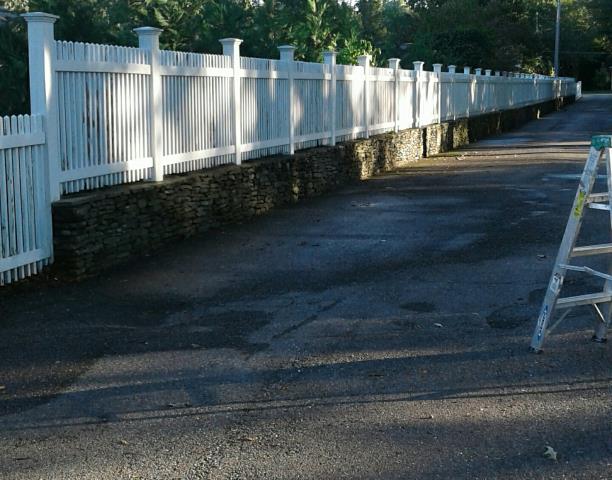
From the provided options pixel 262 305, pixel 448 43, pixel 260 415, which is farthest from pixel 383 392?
pixel 448 43

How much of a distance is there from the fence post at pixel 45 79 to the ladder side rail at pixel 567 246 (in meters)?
4.61

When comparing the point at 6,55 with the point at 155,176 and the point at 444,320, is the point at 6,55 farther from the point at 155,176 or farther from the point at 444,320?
the point at 444,320

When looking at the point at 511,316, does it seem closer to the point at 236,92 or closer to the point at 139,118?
the point at 139,118

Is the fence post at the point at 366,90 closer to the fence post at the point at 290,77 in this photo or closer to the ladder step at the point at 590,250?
the fence post at the point at 290,77

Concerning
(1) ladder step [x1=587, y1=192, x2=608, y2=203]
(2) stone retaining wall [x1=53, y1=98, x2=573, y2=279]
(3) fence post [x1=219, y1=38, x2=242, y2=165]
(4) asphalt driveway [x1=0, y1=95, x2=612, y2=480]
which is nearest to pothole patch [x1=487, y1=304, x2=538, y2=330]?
(4) asphalt driveway [x1=0, y1=95, x2=612, y2=480]

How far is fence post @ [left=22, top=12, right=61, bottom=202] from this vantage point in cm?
861

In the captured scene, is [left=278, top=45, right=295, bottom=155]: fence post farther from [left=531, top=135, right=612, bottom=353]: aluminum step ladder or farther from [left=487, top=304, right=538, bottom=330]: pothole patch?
[left=531, top=135, right=612, bottom=353]: aluminum step ladder

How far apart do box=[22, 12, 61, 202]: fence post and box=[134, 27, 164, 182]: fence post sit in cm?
194

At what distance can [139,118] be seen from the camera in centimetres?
1053

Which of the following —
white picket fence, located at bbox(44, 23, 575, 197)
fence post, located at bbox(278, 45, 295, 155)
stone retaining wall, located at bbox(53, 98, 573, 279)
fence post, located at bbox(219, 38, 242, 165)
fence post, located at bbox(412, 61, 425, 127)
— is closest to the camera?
stone retaining wall, located at bbox(53, 98, 573, 279)

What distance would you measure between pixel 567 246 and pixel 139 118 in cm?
547

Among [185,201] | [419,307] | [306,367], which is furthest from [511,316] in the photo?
[185,201]

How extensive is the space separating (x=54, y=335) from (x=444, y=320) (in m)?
2.94

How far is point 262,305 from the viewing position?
26.7 ft
